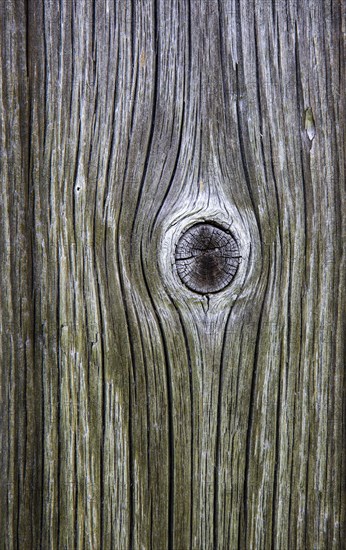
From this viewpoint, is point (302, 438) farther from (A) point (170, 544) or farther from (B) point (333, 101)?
(B) point (333, 101)

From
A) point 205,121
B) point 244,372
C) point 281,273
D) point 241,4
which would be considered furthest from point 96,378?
point 241,4

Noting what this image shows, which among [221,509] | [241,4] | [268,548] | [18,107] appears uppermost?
[241,4]

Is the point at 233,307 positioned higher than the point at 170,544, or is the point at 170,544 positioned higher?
the point at 233,307
